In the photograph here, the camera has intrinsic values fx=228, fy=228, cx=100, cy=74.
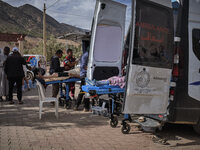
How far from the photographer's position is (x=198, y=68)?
14.4 feet

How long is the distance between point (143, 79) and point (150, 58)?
0.40 m

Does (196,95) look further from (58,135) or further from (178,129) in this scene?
(58,135)

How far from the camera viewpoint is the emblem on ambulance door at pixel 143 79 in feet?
13.0

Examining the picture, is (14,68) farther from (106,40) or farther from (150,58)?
(150,58)

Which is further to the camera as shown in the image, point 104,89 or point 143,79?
point 104,89

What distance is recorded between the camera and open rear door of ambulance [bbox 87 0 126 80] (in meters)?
6.06

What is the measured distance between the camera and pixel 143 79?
13.1ft

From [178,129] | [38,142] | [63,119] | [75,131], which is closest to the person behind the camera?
[38,142]

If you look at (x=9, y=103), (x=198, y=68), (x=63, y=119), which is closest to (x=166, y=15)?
(x=198, y=68)

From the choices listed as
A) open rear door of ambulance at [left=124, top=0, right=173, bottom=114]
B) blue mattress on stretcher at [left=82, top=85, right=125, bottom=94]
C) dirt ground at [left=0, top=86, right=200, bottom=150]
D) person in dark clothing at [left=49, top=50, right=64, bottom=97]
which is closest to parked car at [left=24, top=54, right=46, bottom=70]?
person in dark clothing at [left=49, top=50, right=64, bottom=97]

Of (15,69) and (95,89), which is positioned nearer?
(95,89)

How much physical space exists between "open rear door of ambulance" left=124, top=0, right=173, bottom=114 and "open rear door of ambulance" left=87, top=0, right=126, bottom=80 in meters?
2.21

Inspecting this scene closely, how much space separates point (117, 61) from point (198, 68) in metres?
2.89

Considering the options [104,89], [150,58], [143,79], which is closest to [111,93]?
[104,89]
